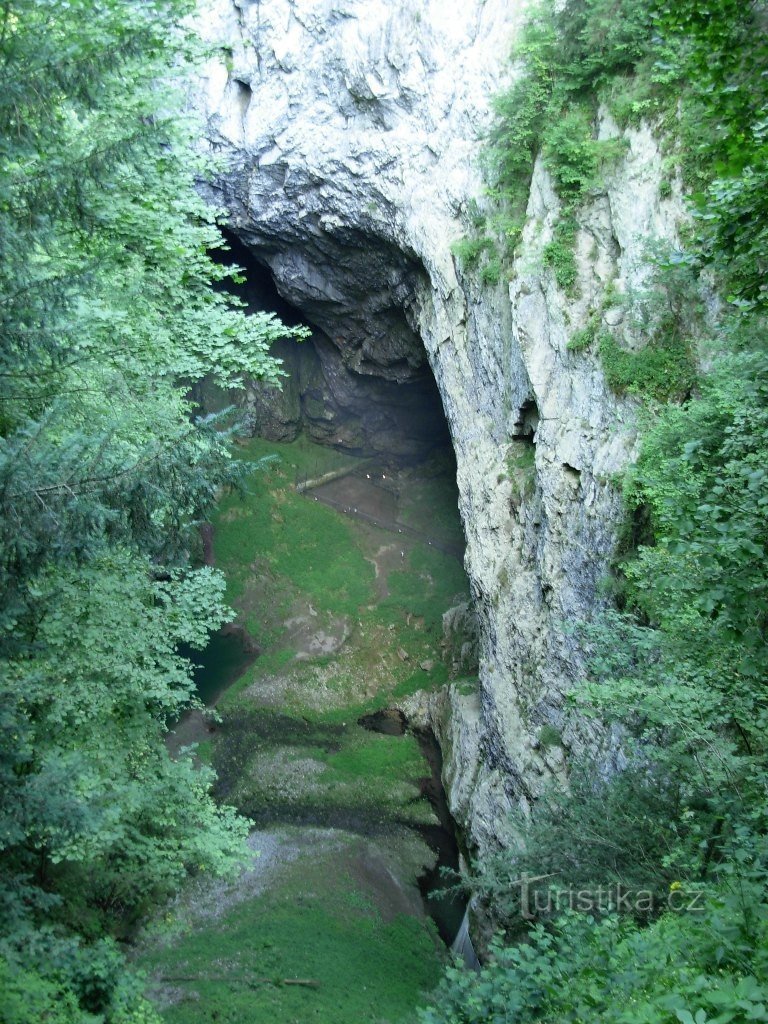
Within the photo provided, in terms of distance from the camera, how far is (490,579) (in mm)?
14656

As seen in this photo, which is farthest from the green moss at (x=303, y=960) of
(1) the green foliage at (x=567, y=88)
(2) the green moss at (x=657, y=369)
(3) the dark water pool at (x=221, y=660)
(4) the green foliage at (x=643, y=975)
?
(1) the green foliage at (x=567, y=88)

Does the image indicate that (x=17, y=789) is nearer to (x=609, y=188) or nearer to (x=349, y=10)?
(x=609, y=188)

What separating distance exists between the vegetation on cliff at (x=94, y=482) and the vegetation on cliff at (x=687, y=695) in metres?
3.76

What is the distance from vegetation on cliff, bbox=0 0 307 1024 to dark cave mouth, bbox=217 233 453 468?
48.0 ft

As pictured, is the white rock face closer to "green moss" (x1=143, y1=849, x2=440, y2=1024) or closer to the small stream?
the small stream

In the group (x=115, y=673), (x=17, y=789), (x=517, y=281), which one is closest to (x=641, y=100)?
(x=517, y=281)

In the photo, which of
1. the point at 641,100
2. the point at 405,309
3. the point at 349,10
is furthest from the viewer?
the point at 405,309

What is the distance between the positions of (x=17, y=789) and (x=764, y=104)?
24.1ft

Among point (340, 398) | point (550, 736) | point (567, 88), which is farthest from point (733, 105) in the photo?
point (340, 398)

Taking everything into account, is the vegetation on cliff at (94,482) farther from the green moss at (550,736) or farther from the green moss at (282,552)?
the green moss at (282,552)

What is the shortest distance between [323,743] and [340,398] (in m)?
14.0

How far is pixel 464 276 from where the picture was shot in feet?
50.6

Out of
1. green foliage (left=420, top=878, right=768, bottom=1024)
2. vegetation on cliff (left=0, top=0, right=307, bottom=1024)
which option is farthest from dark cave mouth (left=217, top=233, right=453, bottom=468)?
green foliage (left=420, top=878, right=768, bottom=1024)

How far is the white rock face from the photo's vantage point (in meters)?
11.2
